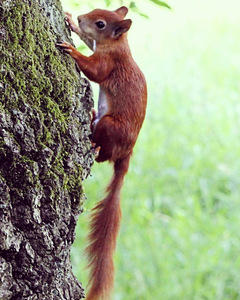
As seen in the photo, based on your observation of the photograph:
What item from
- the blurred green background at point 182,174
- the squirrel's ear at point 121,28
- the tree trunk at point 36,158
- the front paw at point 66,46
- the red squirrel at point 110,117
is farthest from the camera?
the blurred green background at point 182,174

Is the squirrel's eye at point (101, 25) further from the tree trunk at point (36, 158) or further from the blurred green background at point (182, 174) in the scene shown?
the tree trunk at point (36, 158)

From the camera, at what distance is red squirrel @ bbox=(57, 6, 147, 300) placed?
1983 mm

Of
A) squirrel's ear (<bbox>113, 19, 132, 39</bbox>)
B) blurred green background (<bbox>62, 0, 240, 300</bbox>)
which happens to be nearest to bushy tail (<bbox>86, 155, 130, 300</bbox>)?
blurred green background (<bbox>62, 0, 240, 300</bbox>)

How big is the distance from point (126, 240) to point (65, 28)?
213 centimetres

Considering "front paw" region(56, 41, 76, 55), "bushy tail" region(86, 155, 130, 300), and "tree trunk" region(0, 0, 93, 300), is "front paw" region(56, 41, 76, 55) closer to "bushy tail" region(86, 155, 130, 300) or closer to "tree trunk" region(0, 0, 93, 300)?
"tree trunk" region(0, 0, 93, 300)

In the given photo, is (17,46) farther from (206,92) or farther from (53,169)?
(206,92)

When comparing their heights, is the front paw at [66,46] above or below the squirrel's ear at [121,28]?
below

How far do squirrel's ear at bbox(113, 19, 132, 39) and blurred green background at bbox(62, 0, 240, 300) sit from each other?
0.63 feet

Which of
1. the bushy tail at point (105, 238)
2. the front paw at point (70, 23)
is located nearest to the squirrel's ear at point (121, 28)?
the front paw at point (70, 23)

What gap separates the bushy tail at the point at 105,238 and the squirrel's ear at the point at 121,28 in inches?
18.4

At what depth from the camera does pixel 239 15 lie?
264 inches

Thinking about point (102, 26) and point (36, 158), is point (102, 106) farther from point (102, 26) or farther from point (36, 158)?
point (36, 158)

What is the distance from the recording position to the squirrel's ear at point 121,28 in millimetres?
2172

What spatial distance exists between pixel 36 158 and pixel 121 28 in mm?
950
